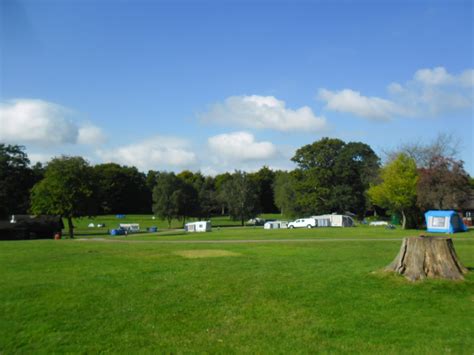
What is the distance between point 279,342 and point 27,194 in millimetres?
84399

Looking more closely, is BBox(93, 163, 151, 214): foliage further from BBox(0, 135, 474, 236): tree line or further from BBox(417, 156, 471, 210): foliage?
BBox(417, 156, 471, 210): foliage

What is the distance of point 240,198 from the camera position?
344ft

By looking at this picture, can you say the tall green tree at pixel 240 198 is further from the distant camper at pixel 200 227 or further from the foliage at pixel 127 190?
the foliage at pixel 127 190

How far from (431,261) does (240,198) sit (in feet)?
307

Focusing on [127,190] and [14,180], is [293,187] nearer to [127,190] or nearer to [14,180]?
[14,180]

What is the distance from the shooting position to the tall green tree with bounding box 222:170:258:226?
346 ft

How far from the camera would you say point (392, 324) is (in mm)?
8570

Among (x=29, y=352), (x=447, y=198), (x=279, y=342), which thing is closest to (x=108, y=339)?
(x=29, y=352)

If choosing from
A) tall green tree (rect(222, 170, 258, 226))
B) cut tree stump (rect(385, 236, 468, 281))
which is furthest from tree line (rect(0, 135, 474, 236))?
cut tree stump (rect(385, 236, 468, 281))

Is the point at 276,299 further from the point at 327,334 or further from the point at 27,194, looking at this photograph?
the point at 27,194

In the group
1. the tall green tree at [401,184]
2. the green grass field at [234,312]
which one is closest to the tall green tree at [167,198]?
the tall green tree at [401,184]

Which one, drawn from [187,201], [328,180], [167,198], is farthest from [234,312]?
[187,201]

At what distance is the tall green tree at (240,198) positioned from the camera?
105 metres

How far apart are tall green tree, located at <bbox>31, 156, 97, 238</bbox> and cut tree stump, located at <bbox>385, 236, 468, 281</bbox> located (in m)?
54.8
